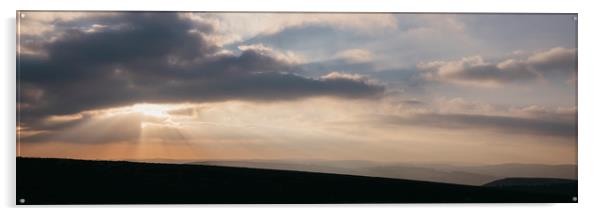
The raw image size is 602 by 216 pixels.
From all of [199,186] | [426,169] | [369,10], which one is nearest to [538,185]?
[426,169]

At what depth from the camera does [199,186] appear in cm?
504

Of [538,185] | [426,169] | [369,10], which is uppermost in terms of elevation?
[369,10]

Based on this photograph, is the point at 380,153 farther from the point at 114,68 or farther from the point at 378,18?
the point at 114,68

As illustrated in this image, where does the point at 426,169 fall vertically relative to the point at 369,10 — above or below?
below

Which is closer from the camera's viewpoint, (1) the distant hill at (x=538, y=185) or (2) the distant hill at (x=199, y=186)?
(2) the distant hill at (x=199, y=186)

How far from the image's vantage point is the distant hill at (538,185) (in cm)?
510

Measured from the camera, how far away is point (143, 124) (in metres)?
5.00

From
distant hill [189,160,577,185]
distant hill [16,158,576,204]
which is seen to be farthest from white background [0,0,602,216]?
distant hill [189,160,577,185]

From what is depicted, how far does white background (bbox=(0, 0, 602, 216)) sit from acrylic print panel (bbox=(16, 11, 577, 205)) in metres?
0.07

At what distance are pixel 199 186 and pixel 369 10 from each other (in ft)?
5.67

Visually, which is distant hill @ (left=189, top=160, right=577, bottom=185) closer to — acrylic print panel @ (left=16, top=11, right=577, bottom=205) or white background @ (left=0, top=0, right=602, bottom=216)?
acrylic print panel @ (left=16, top=11, right=577, bottom=205)

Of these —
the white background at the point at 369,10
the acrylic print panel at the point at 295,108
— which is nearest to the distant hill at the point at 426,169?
the acrylic print panel at the point at 295,108

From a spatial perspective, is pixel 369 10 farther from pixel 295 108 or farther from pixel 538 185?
pixel 538 185

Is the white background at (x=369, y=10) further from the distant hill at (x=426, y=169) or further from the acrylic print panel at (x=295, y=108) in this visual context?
the distant hill at (x=426, y=169)
